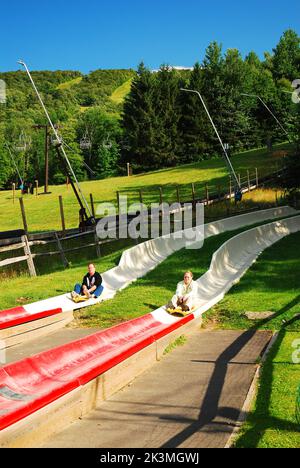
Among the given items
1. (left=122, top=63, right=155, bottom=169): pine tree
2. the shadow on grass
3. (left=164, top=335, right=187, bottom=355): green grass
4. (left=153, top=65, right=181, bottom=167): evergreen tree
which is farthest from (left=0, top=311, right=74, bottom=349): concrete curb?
(left=153, top=65, right=181, bottom=167): evergreen tree

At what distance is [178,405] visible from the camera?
26.9 feet

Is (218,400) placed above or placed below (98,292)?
below

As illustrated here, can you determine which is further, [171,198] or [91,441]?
[171,198]

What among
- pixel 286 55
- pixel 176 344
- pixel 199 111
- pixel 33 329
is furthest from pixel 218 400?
pixel 286 55

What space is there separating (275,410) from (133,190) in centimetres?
5465

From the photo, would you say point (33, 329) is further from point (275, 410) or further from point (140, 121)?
point (140, 121)

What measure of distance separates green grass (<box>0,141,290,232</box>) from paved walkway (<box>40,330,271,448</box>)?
33.1 metres

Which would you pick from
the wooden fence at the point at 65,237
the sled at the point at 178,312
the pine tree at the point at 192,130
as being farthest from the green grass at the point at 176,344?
the pine tree at the point at 192,130

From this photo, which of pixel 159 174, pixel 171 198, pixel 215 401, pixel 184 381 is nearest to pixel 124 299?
pixel 184 381

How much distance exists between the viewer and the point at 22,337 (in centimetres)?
1319

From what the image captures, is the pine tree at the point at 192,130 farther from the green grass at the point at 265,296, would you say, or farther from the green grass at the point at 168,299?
the green grass at the point at 168,299

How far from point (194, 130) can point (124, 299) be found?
244 ft

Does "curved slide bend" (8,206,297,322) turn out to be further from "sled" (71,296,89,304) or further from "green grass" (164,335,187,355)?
"green grass" (164,335,187,355)
